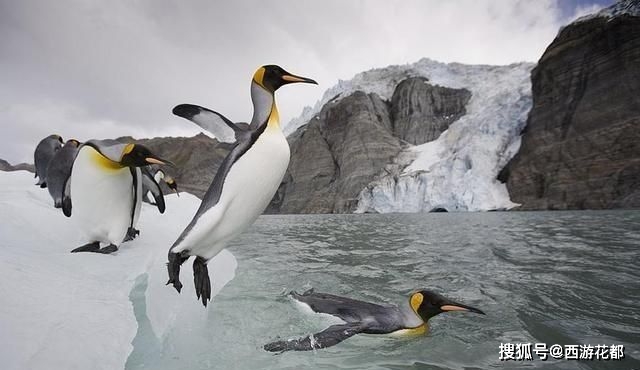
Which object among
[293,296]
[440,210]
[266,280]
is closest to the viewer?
[293,296]

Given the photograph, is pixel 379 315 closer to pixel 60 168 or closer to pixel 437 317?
pixel 437 317

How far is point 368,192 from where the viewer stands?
1478 inches

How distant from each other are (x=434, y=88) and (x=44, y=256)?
183ft

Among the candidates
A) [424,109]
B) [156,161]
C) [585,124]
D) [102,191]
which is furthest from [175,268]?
[424,109]

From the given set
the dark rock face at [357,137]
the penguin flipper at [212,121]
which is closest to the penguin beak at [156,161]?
the penguin flipper at [212,121]

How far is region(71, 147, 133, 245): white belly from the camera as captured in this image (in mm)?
2941

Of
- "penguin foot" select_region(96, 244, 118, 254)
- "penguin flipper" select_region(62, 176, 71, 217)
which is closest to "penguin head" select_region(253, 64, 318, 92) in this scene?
"penguin foot" select_region(96, 244, 118, 254)

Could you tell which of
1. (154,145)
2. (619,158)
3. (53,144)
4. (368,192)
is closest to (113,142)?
(53,144)

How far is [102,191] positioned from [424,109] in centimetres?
5288

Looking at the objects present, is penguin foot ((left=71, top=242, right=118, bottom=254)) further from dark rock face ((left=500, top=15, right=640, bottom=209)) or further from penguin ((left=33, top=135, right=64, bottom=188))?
dark rock face ((left=500, top=15, right=640, bottom=209))

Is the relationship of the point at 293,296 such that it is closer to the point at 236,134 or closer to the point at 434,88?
the point at 236,134

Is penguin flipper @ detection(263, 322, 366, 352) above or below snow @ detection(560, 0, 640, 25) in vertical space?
below

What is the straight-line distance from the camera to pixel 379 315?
245 centimetres

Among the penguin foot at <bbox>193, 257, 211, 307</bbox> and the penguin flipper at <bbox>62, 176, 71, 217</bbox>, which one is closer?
the penguin foot at <bbox>193, 257, 211, 307</bbox>
